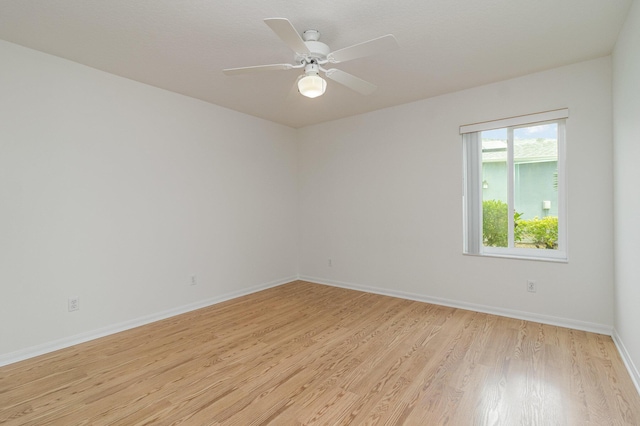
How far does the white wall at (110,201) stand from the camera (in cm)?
261

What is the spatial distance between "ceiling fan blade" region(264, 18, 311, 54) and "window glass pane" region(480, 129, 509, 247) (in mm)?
2600

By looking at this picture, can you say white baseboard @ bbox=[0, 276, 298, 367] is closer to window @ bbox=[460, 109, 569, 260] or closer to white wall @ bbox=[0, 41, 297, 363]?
white wall @ bbox=[0, 41, 297, 363]

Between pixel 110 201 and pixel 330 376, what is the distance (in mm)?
2699

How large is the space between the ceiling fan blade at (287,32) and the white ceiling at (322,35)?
0.32m

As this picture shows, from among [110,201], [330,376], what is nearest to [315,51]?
[330,376]

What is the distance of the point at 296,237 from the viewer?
213 inches

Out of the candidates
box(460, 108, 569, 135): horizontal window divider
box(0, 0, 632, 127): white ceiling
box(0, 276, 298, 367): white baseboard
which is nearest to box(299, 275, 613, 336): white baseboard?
box(0, 276, 298, 367): white baseboard

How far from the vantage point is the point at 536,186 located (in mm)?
3377

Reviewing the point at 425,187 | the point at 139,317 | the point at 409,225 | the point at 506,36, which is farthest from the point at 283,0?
the point at 139,317

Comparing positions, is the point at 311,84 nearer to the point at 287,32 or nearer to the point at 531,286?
the point at 287,32

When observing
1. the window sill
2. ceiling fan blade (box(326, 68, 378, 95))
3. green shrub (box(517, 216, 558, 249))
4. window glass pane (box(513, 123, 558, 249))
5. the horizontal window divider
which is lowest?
the window sill

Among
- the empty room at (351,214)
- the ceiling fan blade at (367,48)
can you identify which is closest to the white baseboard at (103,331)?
the empty room at (351,214)

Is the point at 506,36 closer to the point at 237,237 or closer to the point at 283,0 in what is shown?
the point at 283,0

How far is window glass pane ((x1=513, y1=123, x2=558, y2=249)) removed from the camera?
129 inches
